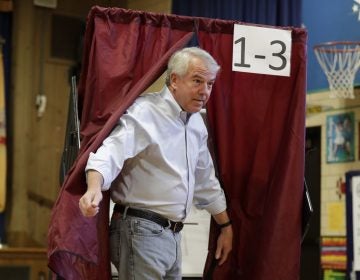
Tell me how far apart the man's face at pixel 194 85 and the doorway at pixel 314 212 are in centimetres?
257

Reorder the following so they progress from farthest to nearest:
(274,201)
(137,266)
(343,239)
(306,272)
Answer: (306,272) → (343,239) → (274,201) → (137,266)

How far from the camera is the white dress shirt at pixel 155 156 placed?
240cm

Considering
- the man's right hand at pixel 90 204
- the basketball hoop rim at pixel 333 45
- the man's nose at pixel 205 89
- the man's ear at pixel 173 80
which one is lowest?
the man's right hand at pixel 90 204

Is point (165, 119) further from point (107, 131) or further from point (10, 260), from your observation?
point (10, 260)

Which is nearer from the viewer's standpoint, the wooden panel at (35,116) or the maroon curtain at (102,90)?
the maroon curtain at (102,90)

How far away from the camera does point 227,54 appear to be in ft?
9.55

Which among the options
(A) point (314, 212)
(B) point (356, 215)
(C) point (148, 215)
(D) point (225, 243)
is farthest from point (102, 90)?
(A) point (314, 212)

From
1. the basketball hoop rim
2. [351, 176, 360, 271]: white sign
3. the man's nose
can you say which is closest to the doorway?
the basketball hoop rim

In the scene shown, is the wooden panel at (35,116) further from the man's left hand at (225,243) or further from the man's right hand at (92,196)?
the man's right hand at (92,196)

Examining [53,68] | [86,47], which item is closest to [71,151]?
[86,47]

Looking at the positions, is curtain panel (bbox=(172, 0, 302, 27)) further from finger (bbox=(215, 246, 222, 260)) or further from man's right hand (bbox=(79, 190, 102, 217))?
man's right hand (bbox=(79, 190, 102, 217))

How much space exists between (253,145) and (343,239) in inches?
78.9

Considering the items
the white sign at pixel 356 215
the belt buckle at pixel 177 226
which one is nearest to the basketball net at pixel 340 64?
the white sign at pixel 356 215

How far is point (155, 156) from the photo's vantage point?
2443 millimetres
